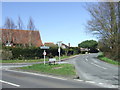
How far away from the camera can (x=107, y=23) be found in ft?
105

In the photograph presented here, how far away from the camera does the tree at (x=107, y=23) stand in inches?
1162

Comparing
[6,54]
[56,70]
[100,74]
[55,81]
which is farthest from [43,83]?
[6,54]

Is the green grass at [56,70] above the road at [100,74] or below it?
above

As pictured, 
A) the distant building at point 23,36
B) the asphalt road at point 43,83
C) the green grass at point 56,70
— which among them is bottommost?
the asphalt road at point 43,83

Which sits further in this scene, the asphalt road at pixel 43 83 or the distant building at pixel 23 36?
the distant building at pixel 23 36

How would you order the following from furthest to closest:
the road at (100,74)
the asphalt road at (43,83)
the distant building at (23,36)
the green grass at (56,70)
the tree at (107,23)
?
the distant building at (23,36), the tree at (107,23), the green grass at (56,70), the road at (100,74), the asphalt road at (43,83)

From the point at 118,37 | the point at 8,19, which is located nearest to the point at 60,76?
the point at 118,37

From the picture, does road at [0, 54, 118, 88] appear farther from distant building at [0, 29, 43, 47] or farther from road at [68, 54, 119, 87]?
distant building at [0, 29, 43, 47]

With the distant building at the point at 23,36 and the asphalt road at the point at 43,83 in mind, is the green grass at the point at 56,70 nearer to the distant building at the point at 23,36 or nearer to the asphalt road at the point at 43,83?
the asphalt road at the point at 43,83

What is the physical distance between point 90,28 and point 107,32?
3839mm

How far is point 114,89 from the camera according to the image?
8.98 m

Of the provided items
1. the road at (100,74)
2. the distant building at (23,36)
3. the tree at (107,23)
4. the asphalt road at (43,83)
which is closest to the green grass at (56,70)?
the road at (100,74)

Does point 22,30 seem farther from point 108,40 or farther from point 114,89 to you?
point 114,89

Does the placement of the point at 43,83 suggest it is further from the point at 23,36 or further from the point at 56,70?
the point at 23,36
